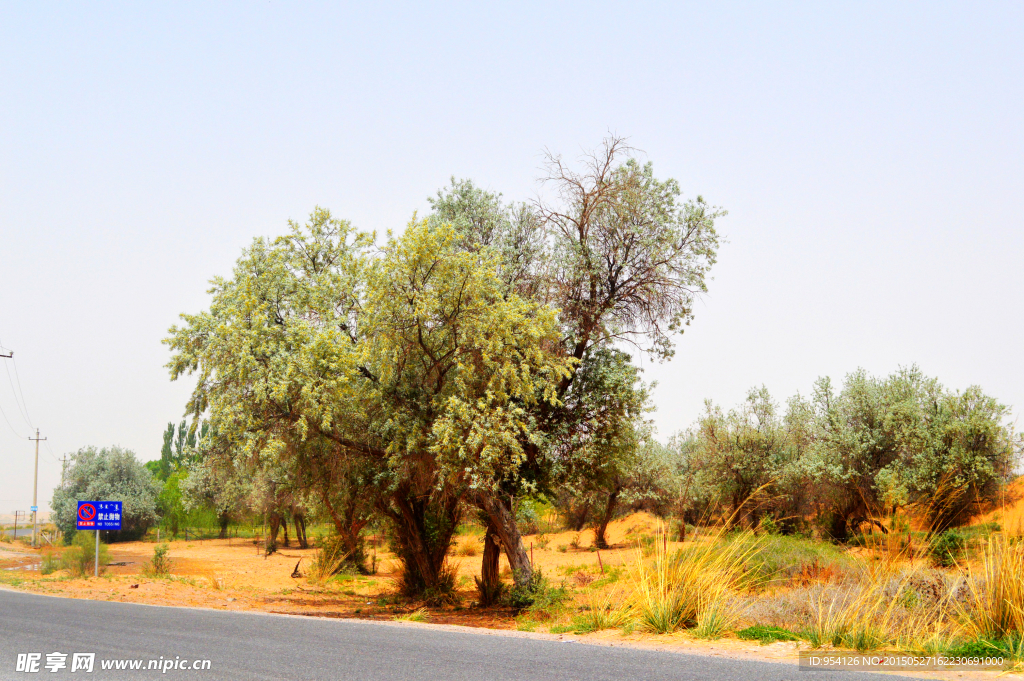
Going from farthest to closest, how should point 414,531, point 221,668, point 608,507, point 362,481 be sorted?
point 608,507 → point 414,531 → point 362,481 → point 221,668

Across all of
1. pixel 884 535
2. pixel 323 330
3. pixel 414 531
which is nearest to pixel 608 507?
pixel 414 531

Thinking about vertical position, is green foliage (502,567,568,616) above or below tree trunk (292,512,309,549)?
above

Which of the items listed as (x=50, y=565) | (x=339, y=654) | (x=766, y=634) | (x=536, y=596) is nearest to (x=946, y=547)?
(x=766, y=634)

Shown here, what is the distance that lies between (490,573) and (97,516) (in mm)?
18638

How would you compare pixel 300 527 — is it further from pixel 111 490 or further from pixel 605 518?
pixel 605 518

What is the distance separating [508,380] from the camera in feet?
55.0

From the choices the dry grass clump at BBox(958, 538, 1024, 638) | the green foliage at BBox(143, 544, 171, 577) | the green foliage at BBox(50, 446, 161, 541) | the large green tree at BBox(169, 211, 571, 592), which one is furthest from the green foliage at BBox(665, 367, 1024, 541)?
the green foliage at BBox(50, 446, 161, 541)

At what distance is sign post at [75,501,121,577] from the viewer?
2880 cm

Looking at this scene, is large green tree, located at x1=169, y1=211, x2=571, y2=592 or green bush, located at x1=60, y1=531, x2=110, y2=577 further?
green bush, located at x1=60, y1=531, x2=110, y2=577

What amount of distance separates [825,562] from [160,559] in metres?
26.6

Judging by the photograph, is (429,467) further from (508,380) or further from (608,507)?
(608,507)

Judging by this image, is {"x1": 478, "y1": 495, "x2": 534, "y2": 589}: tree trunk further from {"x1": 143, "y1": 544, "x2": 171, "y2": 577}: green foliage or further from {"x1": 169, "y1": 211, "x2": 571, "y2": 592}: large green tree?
{"x1": 143, "y1": 544, "x2": 171, "y2": 577}: green foliage

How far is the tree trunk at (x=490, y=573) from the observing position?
19.1 metres

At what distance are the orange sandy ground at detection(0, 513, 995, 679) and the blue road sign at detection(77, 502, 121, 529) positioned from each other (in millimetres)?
2039
